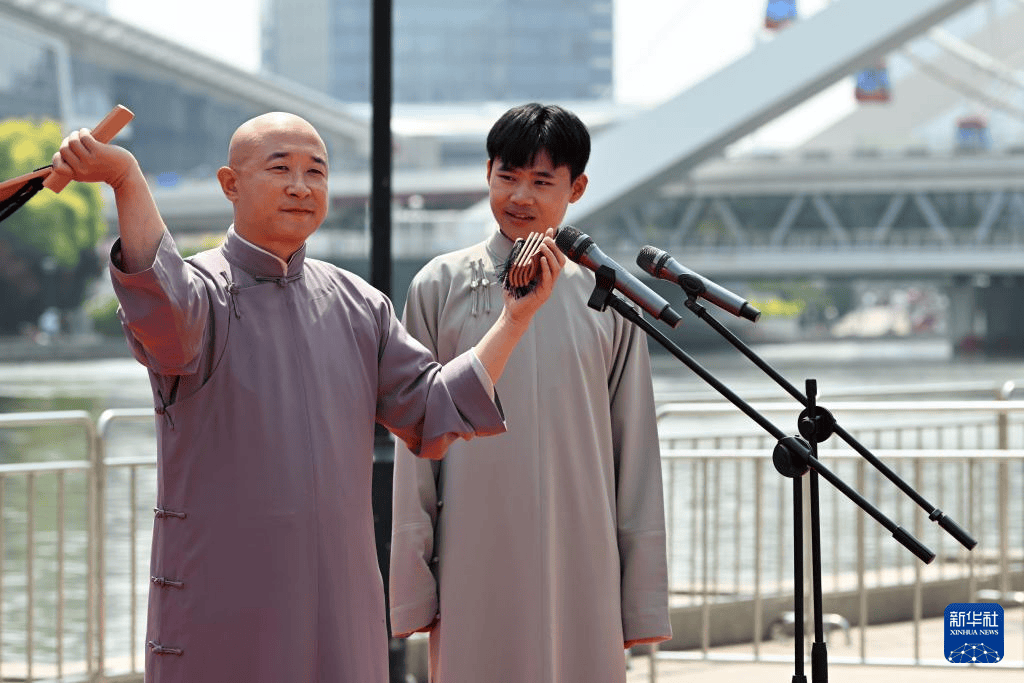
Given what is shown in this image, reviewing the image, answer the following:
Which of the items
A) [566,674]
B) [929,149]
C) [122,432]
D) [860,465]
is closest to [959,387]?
[860,465]

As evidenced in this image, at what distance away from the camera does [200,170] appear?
6425 centimetres

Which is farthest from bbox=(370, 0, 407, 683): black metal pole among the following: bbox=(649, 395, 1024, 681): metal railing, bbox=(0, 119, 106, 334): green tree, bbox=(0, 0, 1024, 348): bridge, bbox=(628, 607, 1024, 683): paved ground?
bbox=(0, 119, 106, 334): green tree

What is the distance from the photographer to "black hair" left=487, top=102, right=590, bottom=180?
2.50 m

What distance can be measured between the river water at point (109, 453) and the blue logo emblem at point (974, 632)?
880 mm

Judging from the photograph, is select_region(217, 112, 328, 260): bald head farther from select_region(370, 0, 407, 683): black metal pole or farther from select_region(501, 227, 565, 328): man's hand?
select_region(370, 0, 407, 683): black metal pole

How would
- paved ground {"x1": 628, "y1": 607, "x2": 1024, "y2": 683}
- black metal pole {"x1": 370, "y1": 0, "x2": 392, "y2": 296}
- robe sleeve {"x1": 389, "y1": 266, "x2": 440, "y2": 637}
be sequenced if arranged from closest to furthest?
robe sleeve {"x1": 389, "y1": 266, "x2": 440, "y2": 637} → black metal pole {"x1": 370, "y1": 0, "x2": 392, "y2": 296} → paved ground {"x1": 628, "y1": 607, "x2": 1024, "y2": 683}

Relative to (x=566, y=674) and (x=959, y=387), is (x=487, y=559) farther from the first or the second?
(x=959, y=387)

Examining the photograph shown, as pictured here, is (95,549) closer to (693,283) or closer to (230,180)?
(230,180)

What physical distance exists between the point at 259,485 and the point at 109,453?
51.9 ft

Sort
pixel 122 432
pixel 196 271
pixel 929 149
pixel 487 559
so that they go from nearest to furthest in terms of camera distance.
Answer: pixel 196 271 < pixel 487 559 < pixel 122 432 < pixel 929 149

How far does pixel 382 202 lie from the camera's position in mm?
4238

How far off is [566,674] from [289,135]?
1072 millimetres

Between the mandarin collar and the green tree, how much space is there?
45004 mm

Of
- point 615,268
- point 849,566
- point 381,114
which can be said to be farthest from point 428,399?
point 849,566
